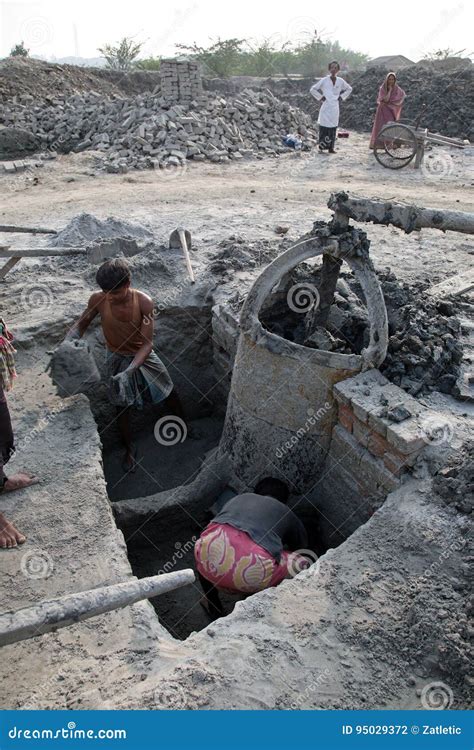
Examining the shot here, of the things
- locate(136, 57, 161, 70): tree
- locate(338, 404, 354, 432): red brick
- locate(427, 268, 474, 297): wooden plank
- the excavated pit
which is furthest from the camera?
locate(136, 57, 161, 70): tree

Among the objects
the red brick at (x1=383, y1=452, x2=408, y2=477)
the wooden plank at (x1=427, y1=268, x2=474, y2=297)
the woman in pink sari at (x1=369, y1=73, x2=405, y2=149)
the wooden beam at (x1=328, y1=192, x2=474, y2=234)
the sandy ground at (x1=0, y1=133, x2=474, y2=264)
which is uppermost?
the woman in pink sari at (x1=369, y1=73, x2=405, y2=149)

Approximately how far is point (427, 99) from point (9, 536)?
606 inches

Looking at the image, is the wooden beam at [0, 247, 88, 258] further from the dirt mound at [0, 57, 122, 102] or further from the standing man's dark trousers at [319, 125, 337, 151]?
the dirt mound at [0, 57, 122, 102]

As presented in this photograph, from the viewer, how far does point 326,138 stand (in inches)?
468

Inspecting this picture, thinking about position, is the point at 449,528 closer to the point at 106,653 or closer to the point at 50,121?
the point at 106,653

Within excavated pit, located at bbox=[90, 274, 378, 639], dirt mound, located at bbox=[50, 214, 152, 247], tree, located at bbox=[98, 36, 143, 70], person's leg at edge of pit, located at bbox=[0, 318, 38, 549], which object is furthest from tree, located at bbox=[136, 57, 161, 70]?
person's leg at edge of pit, located at bbox=[0, 318, 38, 549]

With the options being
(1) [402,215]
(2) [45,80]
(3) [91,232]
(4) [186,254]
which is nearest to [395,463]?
(1) [402,215]

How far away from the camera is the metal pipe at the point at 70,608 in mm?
2057

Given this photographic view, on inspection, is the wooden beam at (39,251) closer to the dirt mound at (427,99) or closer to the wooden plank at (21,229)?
the wooden plank at (21,229)

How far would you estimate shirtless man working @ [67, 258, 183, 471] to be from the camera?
13.9ft

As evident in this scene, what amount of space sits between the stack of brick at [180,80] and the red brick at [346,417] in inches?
399

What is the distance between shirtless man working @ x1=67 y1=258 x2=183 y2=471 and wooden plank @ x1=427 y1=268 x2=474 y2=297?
A: 8.51ft

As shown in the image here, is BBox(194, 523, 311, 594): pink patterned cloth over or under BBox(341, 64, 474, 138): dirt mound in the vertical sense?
under

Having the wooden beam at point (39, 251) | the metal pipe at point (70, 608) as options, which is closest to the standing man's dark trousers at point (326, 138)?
the wooden beam at point (39, 251)
